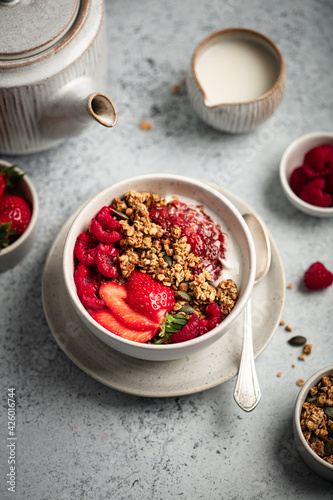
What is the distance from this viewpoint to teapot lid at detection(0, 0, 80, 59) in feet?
4.20

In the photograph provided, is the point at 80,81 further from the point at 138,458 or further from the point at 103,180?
the point at 138,458

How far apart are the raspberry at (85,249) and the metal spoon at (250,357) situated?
1.32ft

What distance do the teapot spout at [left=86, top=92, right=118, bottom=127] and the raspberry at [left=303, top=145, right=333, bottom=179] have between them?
609 mm

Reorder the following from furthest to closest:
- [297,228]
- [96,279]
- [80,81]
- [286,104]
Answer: [286,104], [297,228], [80,81], [96,279]

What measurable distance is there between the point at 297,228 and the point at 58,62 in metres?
0.82

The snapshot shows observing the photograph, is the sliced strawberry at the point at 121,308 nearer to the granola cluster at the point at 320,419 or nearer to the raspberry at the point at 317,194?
the granola cluster at the point at 320,419

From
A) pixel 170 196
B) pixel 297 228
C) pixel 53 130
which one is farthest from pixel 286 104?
pixel 53 130

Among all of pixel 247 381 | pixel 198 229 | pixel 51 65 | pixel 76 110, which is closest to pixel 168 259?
pixel 198 229

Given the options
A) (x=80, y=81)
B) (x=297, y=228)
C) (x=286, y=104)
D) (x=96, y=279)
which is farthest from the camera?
(x=286, y=104)

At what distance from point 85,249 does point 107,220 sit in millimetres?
89

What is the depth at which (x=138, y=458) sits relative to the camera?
133 cm

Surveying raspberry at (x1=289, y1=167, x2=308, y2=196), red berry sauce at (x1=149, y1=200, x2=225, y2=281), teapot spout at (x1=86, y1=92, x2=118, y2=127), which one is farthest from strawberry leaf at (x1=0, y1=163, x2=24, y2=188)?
raspberry at (x1=289, y1=167, x2=308, y2=196)

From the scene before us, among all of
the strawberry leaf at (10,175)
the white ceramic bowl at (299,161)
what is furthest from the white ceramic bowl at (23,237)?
the white ceramic bowl at (299,161)

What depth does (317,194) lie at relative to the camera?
154 cm
